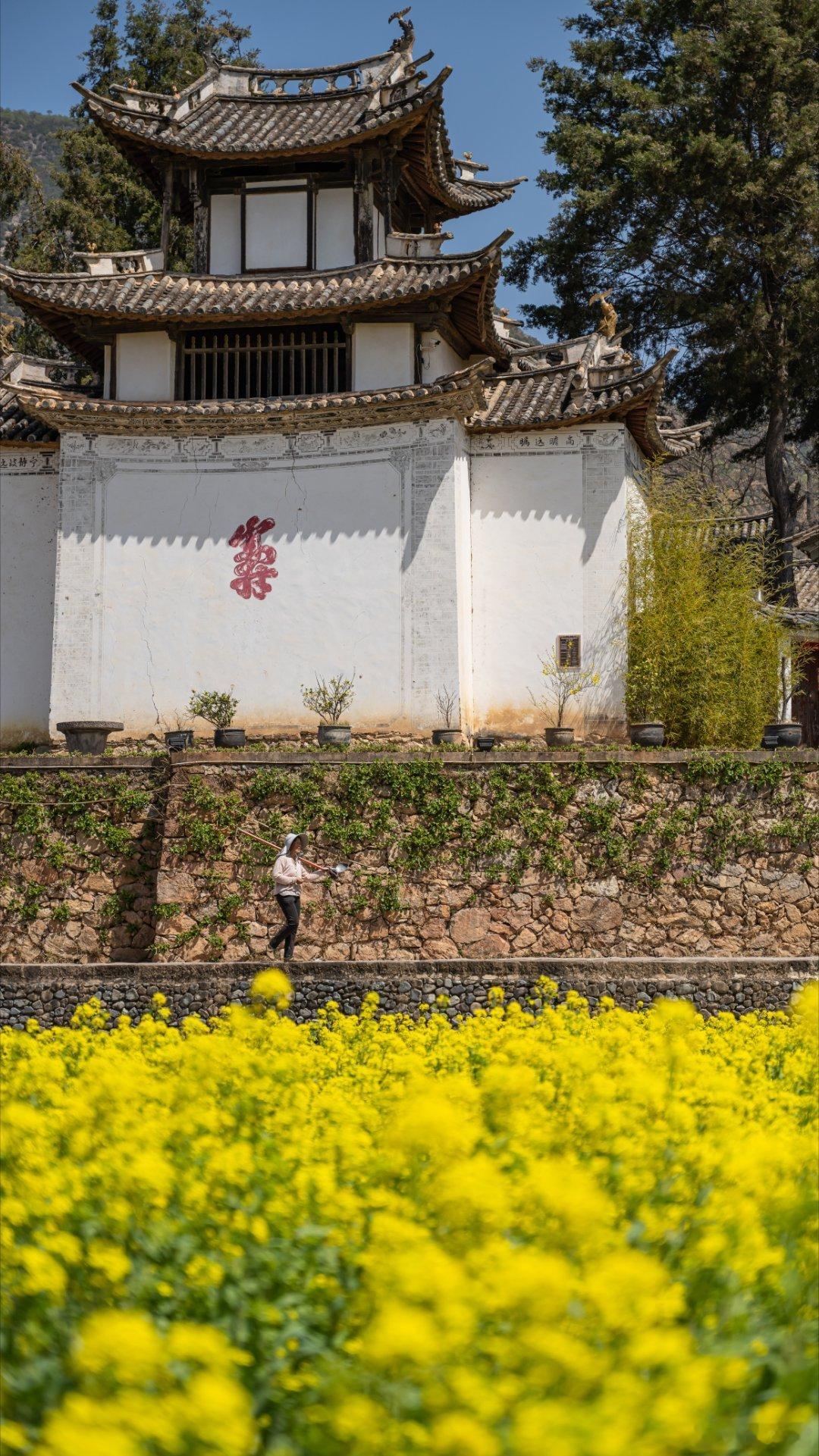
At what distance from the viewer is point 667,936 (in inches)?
603

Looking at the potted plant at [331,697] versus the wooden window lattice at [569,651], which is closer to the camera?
the potted plant at [331,697]

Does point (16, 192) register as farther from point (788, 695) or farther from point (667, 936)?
point (667, 936)

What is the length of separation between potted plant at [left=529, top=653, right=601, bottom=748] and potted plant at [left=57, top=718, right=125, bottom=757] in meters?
5.53

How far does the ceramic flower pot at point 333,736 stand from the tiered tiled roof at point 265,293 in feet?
19.0

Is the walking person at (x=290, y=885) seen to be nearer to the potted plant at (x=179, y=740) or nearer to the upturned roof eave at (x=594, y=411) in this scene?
the potted plant at (x=179, y=740)

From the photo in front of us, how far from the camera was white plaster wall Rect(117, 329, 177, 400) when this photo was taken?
765 inches

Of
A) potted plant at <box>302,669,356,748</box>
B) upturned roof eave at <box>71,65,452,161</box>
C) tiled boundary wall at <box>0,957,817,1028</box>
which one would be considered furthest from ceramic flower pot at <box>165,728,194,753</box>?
upturned roof eave at <box>71,65,452,161</box>

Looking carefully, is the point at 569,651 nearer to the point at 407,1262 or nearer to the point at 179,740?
the point at 179,740

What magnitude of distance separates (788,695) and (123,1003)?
1270 cm

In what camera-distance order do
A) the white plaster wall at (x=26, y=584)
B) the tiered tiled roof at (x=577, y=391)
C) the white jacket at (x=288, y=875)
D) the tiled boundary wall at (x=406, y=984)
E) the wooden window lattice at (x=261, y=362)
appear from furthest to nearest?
the white plaster wall at (x=26, y=584) < the wooden window lattice at (x=261, y=362) < the tiered tiled roof at (x=577, y=391) < the white jacket at (x=288, y=875) < the tiled boundary wall at (x=406, y=984)

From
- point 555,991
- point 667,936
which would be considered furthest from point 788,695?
point 555,991

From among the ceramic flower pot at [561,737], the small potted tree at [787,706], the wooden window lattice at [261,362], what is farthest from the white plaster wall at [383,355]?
the small potted tree at [787,706]

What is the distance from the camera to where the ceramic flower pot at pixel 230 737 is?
17.0 metres

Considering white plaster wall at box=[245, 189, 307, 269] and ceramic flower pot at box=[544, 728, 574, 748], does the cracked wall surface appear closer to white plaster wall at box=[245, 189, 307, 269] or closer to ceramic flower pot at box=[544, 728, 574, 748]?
ceramic flower pot at box=[544, 728, 574, 748]
